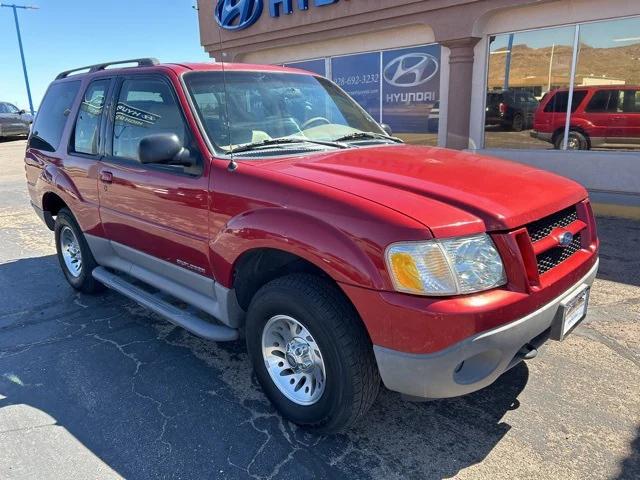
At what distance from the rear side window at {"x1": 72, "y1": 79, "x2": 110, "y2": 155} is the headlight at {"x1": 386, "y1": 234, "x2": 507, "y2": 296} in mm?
3017

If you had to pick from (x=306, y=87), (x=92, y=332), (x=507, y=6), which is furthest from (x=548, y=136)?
(x=92, y=332)

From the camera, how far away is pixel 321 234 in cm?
238

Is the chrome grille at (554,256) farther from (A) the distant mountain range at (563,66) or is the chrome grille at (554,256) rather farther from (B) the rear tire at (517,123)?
(B) the rear tire at (517,123)

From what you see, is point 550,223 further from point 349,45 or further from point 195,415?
point 349,45

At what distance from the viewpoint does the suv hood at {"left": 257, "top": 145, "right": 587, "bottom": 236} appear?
2.25 meters

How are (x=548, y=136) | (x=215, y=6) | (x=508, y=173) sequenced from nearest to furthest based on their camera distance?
1. (x=508, y=173)
2. (x=548, y=136)
3. (x=215, y=6)

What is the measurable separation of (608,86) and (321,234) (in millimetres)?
7442

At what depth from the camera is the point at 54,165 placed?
4676mm

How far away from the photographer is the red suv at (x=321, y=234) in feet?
7.20

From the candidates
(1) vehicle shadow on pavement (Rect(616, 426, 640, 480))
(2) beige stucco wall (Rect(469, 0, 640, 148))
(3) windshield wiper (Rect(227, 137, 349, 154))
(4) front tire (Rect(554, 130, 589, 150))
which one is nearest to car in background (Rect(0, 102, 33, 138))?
(2) beige stucco wall (Rect(469, 0, 640, 148))

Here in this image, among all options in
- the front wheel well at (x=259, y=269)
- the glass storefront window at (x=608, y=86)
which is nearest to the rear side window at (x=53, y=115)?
the front wheel well at (x=259, y=269)

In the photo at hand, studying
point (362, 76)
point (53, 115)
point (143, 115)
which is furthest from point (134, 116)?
point (362, 76)

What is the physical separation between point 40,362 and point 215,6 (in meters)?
11.3

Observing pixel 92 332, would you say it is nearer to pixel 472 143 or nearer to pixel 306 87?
pixel 306 87
